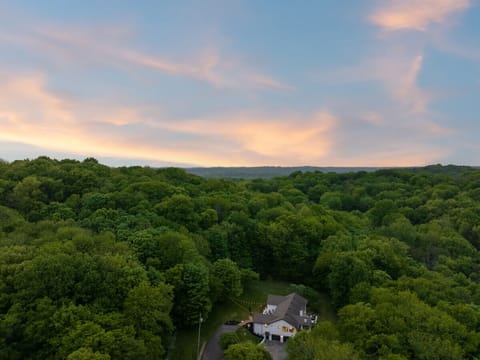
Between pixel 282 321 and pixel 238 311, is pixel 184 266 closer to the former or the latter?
pixel 238 311

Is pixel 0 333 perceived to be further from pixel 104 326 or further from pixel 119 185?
pixel 119 185

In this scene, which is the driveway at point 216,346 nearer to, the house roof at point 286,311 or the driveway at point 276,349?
the house roof at point 286,311

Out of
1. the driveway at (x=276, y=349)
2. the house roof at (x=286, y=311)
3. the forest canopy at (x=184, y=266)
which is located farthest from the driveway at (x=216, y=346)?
the driveway at (x=276, y=349)

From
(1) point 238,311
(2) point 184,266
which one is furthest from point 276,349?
(2) point 184,266

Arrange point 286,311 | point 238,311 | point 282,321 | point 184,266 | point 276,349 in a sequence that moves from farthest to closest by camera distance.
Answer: point 238,311, point 286,311, point 184,266, point 282,321, point 276,349

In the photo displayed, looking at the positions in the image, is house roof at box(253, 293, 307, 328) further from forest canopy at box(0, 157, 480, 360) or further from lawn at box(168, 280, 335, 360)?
forest canopy at box(0, 157, 480, 360)

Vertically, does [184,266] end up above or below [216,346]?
above

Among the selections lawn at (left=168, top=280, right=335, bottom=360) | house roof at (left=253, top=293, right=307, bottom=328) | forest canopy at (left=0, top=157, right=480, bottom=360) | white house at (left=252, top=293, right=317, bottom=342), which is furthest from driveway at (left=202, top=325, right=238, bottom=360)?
house roof at (left=253, top=293, right=307, bottom=328)
